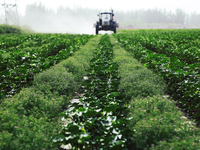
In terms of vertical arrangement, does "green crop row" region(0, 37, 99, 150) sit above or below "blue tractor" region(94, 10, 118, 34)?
below

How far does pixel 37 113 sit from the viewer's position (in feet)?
13.3

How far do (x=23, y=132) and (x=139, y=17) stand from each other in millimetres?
186547

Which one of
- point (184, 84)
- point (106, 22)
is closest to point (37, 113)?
point (184, 84)

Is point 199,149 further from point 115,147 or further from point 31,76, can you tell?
point 31,76

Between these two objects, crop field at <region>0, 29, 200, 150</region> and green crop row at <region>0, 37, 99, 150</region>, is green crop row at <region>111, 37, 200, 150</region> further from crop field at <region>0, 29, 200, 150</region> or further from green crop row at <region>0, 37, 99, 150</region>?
green crop row at <region>0, 37, 99, 150</region>

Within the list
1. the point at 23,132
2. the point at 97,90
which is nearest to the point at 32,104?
the point at 23,132

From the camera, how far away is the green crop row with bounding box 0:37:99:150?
9.99 feet

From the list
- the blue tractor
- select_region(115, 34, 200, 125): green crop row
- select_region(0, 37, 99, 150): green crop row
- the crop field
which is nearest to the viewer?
the crop field

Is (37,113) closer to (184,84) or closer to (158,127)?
(158,127)

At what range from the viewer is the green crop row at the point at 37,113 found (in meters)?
3.04

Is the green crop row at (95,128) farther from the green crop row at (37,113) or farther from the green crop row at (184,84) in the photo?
the green crop row at (184,84)

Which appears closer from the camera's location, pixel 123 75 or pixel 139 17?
pixel 123 75

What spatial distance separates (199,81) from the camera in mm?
4676

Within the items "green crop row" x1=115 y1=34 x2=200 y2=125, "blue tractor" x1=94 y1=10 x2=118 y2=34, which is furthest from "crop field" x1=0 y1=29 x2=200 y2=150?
"blue tractor" x1=94 y1=10 x2=118 y2=34
